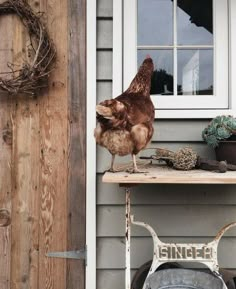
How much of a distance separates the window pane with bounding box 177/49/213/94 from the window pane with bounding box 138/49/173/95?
1.8 inches

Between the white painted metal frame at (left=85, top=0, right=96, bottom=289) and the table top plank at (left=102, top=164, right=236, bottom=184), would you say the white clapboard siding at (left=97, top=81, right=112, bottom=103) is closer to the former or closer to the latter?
the white painted metal frame at (left=85, top=0, right=96, bottom=289)

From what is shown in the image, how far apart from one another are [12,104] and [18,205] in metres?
0.49

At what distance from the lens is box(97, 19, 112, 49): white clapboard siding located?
72.1 inches

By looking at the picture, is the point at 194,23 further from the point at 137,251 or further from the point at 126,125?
the point at 137,251

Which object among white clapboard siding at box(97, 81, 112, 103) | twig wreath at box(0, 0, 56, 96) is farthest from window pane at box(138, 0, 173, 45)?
twig wreath at box(0, 0, 56, 96)

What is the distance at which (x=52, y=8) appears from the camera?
6.13ft

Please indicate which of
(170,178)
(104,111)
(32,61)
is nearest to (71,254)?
(170,178)

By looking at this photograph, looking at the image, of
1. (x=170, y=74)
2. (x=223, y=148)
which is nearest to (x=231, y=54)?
(x=170, y=74)

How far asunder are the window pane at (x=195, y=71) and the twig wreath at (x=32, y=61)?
0.63 meters

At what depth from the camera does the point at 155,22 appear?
6.19 feet

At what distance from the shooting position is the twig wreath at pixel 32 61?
1.79 metres

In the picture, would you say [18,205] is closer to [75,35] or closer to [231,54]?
[75,35]

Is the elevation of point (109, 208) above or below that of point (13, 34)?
below

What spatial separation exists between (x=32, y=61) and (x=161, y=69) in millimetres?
625
